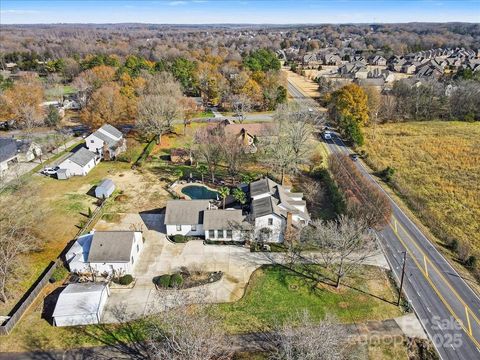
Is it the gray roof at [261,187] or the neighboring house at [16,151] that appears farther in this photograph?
the neighboring house at [16,151]

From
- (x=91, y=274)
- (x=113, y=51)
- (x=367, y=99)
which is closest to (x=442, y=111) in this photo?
(x=367, y=99)

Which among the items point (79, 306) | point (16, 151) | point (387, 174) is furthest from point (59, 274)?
point (387, 174)

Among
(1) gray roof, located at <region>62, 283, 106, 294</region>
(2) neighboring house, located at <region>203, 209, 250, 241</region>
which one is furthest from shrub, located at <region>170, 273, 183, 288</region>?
(2) neighboring house, located at <region>203, 209, 250, 241</region>

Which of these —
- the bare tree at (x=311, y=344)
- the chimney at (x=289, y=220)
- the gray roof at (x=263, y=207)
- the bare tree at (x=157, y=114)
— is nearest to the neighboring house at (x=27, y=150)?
the bare tree at (x=157, y=114)

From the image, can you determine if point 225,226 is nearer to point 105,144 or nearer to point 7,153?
point 105,144

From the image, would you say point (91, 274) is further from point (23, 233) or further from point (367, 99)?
point (367, 99)

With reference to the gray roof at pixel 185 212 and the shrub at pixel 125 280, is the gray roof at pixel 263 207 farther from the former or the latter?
the shrub at pixel 125 280
